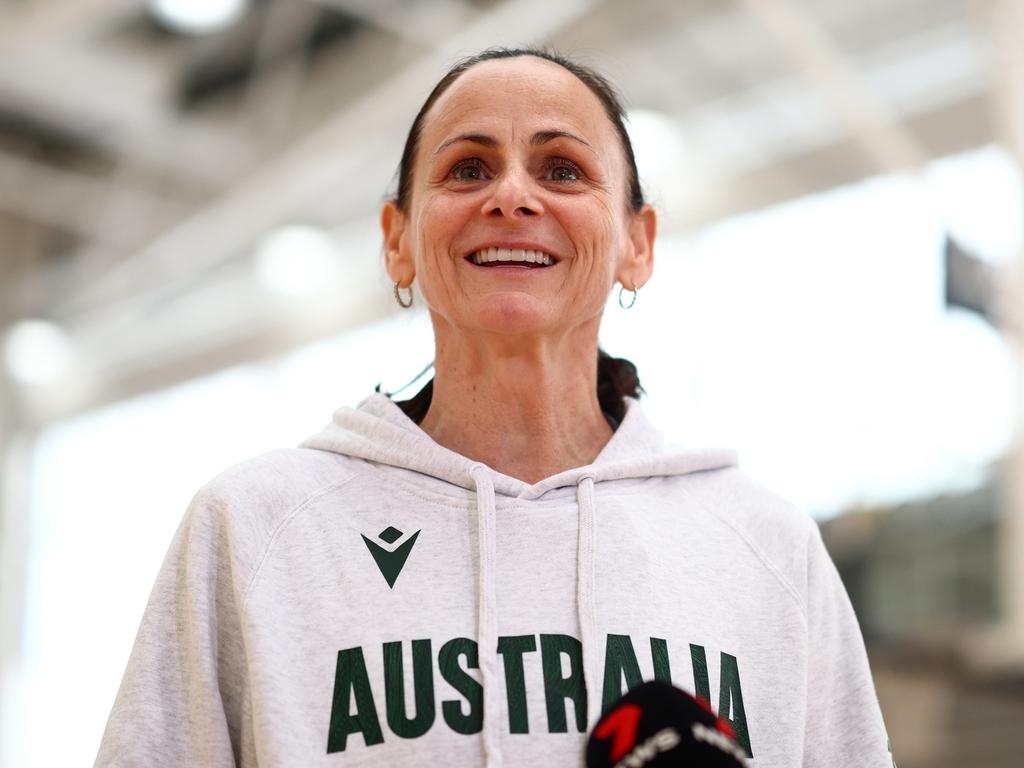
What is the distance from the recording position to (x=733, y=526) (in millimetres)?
2492

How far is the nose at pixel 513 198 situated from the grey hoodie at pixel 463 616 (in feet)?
1.32

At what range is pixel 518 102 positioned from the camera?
7.97ft

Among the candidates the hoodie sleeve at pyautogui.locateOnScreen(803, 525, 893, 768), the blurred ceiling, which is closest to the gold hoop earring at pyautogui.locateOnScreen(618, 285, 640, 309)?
the hoodie sleeve at pyautogui.locateOnScreen(803, 525, 893, 768)

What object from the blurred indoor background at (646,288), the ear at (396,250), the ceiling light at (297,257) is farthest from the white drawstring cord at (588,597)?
the ceiling light at (297,257)

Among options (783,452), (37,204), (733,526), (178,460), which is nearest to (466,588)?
(733,526)

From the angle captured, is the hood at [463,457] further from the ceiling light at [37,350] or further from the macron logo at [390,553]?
the ceiling light at [37,350]

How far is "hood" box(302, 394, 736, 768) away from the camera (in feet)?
6.99

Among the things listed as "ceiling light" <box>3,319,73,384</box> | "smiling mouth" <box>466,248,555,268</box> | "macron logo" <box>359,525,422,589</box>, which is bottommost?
"macron logo" <box>359,525,422,589</box>

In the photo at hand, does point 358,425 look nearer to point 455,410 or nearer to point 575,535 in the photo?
point 455,410

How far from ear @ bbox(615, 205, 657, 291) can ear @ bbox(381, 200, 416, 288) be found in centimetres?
37

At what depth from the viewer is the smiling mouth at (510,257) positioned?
232 centimetres

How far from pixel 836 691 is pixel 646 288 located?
30.6 ft

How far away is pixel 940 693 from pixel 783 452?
3564 millimetres

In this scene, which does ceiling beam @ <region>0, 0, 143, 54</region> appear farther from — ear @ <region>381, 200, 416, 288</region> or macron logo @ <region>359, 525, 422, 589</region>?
macron logo @ <region>359, 525, 422, 589</region>
